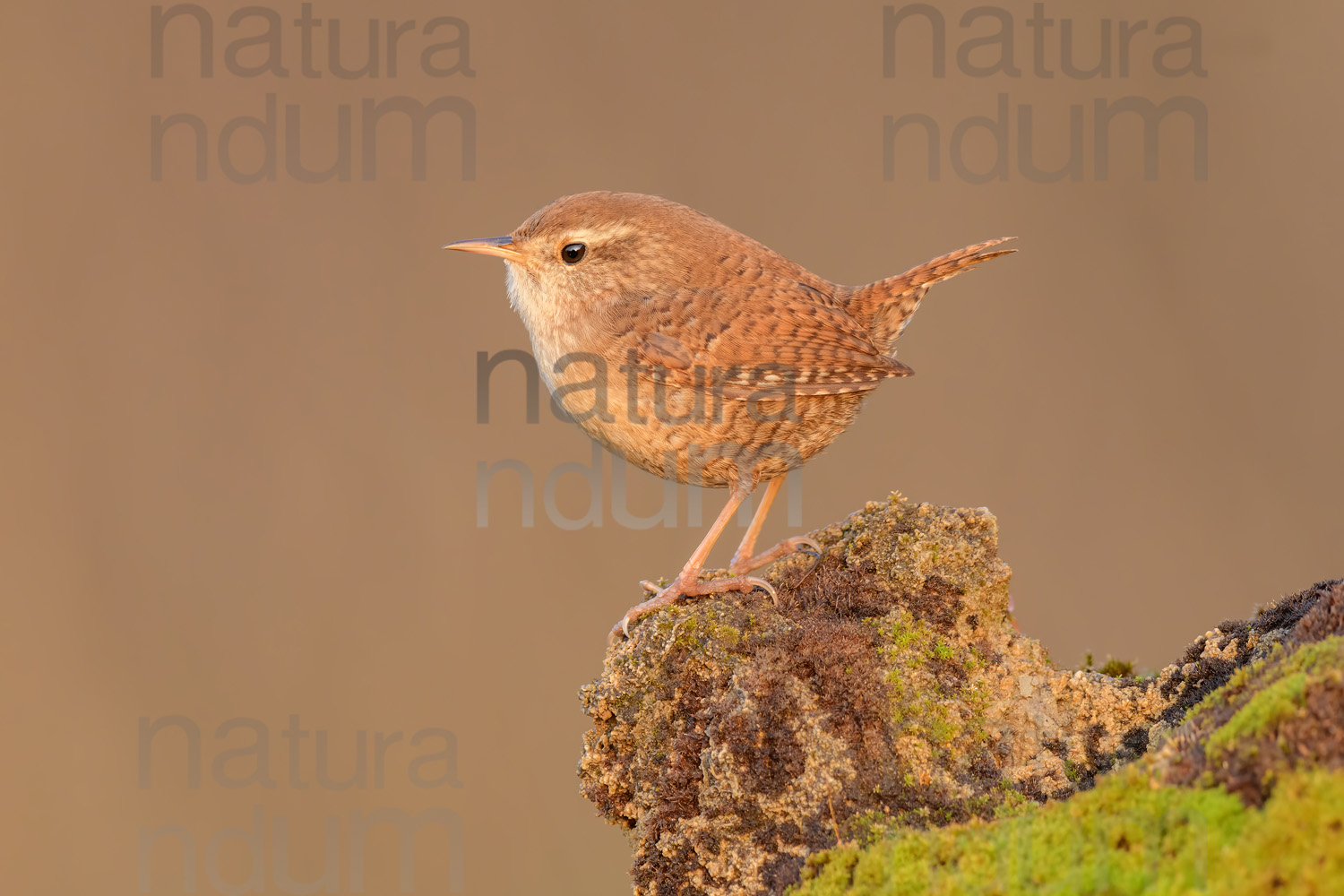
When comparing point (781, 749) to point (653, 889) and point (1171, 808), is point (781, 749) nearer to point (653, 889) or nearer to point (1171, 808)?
point (653, 889)

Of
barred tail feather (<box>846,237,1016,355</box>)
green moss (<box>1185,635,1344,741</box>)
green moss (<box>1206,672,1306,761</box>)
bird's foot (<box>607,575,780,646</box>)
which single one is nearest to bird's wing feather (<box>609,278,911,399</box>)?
barred tail feather (<box>846,237,1016,355</box>)

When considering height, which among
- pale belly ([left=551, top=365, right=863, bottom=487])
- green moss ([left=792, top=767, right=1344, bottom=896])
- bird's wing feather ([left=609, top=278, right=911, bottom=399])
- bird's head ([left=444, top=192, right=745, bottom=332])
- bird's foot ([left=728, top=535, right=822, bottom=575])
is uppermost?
bird's head ([left=444, top=192, right=745, bottom=332])

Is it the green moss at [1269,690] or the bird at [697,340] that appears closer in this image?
the green moss at [1269,690]

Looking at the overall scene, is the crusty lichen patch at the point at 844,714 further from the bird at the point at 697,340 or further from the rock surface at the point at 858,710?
the bird at the point at 697,340

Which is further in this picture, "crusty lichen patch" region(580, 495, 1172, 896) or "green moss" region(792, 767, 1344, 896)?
"crusty lichen patch" region(580, 495, 1172, 896)

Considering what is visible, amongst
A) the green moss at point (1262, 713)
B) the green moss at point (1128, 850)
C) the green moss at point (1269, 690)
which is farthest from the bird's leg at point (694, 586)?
the green moss at point (1262, 713)

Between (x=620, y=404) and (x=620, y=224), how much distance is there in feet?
2.35

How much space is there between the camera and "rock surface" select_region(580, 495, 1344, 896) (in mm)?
2412

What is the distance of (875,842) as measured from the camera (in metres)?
2.25

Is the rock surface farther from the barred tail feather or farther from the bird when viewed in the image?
the barred tail feather

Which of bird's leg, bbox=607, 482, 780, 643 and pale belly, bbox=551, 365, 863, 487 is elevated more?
pale belly, bbox=551, 365, 863, 487

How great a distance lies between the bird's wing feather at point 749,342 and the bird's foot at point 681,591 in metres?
0.62

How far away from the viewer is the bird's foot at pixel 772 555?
10.9 feet

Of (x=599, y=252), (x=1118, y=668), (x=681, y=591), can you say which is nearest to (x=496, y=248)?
(x=599, y=252)
